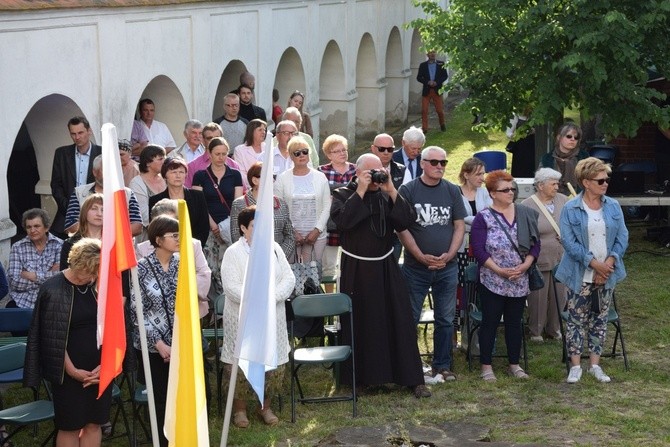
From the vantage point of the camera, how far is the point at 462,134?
27359 millimetres

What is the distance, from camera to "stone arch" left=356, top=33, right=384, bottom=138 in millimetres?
26859

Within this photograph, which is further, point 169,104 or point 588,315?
point 169,104

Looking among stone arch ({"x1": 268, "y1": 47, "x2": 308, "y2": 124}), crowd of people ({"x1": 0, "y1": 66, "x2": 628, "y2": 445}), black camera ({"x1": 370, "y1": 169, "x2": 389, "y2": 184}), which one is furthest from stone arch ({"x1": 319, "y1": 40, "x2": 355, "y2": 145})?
black camera ({"x1": 370, "y1": 169, "x2": 389, "y2": 184})

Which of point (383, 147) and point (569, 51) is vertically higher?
point (569, 51)

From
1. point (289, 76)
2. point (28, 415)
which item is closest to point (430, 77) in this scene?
point (289, 76)

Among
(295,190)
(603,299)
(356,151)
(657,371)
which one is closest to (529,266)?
(603,299)

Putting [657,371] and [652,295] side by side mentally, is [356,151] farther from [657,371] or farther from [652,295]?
[657,371]

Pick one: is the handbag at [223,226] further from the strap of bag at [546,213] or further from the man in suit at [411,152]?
the strap of bag at [546,213]

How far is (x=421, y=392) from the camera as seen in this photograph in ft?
34.0

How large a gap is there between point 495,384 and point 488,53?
5.80m

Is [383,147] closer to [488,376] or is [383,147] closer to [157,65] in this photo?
[488,376]

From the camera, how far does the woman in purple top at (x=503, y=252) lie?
10.6 meters

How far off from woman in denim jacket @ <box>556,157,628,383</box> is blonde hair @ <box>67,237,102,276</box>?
4292 mm

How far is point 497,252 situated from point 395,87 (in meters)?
19.0
